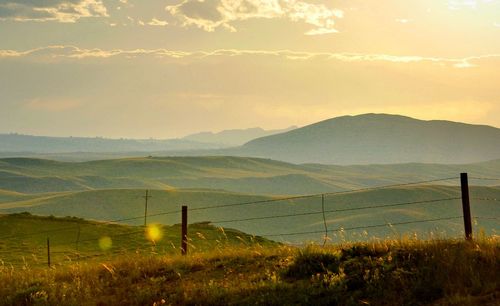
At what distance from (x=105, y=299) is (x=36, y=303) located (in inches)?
62.7

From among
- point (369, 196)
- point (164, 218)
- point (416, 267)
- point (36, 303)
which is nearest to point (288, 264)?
point (416, 267)

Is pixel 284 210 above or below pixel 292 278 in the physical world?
below

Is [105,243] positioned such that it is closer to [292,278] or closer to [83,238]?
[83,238]

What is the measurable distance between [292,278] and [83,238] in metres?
39.6

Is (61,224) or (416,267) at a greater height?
(416,267)

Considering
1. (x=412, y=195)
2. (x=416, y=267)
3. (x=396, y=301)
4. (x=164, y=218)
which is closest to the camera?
(x=396, y=301)

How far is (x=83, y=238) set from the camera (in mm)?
48500

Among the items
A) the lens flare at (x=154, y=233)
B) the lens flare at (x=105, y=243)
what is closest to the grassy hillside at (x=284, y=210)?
the lens flare at (x=154, y=233)

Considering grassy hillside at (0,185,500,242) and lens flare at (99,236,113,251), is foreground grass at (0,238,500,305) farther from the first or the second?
grassy hillside at (0,185,500,242)

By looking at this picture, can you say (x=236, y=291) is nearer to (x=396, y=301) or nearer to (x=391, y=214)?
(x=396, y=301)

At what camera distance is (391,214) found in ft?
560

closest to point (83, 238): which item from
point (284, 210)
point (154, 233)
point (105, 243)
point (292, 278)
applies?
point (105, 243)

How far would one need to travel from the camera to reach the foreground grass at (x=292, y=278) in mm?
10445

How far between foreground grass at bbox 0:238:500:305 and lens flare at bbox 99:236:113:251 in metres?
29.8
